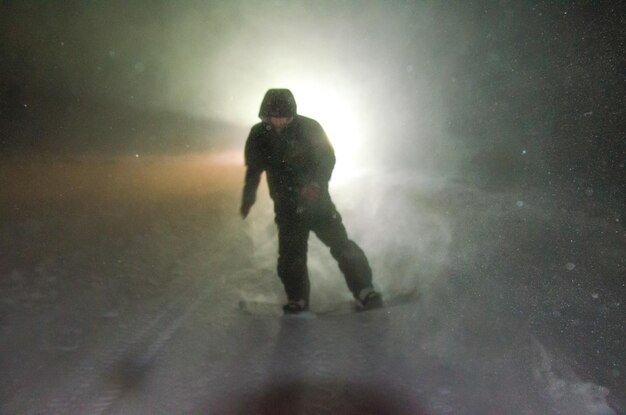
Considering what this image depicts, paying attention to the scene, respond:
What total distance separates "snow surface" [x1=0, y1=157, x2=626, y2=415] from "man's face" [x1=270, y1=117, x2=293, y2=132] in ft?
5.24

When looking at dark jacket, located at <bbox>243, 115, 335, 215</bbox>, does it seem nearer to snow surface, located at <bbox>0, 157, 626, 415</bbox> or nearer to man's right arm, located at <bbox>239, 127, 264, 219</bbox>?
man's right arm, located at <bbox>239, 127, 264, 219</bbox>

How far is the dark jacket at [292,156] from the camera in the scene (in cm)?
393

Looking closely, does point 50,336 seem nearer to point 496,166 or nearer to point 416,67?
point 496,166

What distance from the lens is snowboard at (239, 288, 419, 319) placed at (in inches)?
149

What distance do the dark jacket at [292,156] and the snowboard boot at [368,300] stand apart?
3.06 ft

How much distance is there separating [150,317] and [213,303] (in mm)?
545

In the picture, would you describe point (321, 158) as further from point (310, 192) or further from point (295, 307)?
point (295, 307)

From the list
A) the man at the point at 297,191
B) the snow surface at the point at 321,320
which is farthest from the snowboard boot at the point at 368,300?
the snow surface at the point at 321,320

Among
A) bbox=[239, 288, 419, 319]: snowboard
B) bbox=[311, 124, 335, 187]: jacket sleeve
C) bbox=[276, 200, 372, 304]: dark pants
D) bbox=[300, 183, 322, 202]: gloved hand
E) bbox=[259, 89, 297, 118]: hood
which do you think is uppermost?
bbox=[259, 89, 297, 118]: hood

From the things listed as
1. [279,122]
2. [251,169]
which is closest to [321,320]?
[251,169]

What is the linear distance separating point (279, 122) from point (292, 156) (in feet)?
1.03

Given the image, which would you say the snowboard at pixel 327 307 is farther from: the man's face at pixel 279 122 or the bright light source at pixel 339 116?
the bright light source at pixel 339 116


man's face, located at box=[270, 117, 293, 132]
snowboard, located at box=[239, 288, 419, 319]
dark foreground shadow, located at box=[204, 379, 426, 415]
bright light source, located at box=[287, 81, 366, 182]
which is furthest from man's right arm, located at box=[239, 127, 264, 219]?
bright light source, located at box=[287, 81, 366, 182]

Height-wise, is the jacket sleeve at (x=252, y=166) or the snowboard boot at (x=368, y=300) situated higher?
the jacket sleeve at (x=252, y=166)
